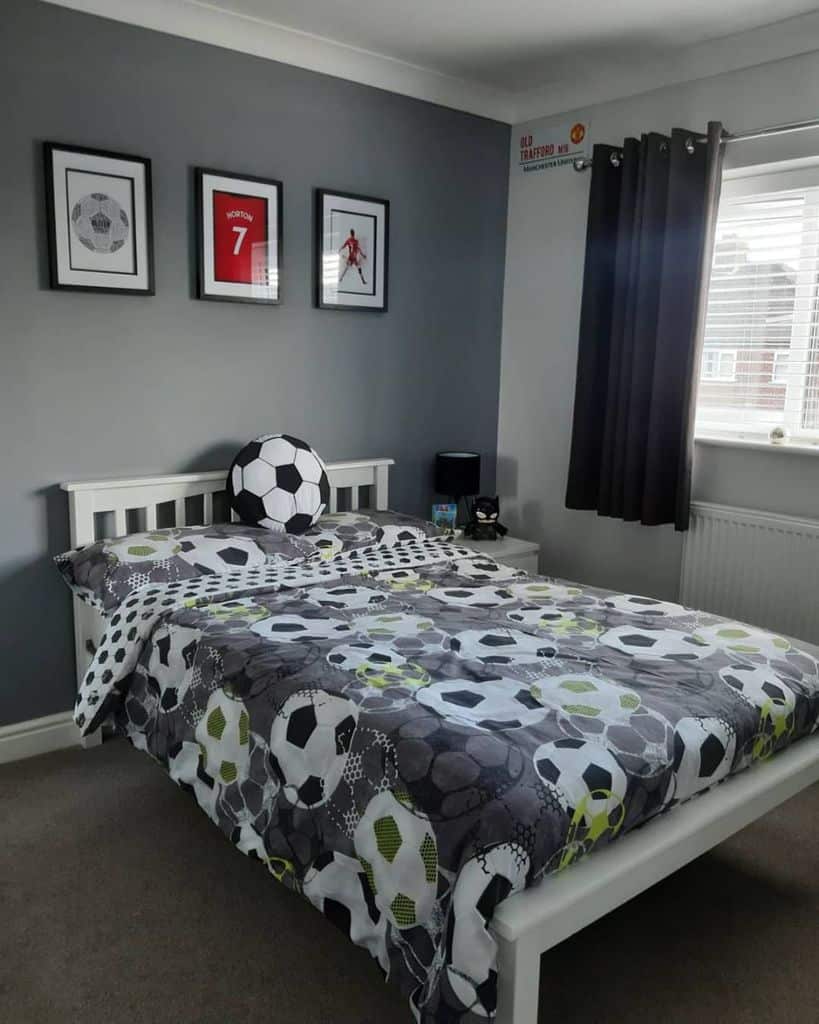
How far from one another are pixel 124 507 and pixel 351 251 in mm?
1369

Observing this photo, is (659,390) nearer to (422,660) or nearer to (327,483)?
(327,483)

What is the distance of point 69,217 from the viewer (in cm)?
281

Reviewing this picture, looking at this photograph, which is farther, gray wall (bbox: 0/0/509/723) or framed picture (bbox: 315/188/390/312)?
framed picture (bbox: 315/188/390/312)

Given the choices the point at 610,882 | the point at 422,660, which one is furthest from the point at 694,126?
the point at 610,882

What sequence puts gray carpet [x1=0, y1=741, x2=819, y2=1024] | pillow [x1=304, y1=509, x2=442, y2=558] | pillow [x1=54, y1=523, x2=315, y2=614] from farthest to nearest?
pillow [x1=304, y1=509, x2=442, y2=558]
pillow [x1=54, y1=523, x2=315, y2=614]
gray carpet [x1=0, y1=741, x2=819, y2=1024]

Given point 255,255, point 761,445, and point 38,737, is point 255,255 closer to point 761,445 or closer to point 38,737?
point 38,737

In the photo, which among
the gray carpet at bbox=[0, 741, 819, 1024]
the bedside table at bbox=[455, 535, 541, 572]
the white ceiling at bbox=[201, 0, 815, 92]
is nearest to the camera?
the gray carpet at bbox=[0, 741, 819, 1024]

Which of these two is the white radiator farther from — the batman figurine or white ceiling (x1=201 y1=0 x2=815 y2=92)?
white ceiling (x1=201 y1=0 x2=815 y2=92)

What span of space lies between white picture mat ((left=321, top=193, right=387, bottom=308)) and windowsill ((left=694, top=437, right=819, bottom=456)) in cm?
144

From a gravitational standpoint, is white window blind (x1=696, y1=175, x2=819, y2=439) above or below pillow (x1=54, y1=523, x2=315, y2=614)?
above

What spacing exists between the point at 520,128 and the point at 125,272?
78.3 inches

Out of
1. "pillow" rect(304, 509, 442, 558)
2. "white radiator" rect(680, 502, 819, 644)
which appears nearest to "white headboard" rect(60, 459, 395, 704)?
"pillow" rect(304, 509, 442, 558)

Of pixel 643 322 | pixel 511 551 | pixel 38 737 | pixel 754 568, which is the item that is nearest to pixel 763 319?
pixel 643 322

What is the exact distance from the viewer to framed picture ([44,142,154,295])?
2.79m
